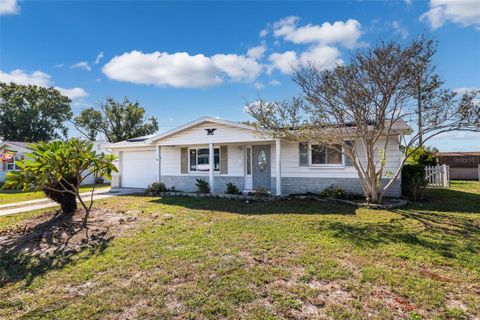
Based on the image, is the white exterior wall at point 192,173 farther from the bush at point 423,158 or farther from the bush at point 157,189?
the bush at point 423,158

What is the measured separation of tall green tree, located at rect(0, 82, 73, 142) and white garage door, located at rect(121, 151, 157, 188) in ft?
91.6

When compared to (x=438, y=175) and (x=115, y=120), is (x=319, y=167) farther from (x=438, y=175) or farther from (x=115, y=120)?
(x=115, y=120)

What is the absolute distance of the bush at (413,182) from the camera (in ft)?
33.9

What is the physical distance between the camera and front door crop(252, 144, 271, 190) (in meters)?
12.6

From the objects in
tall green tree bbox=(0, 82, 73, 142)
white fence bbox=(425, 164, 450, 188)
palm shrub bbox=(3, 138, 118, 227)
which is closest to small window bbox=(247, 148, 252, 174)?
palm shrub bbox=(3, 138, 118, 227)

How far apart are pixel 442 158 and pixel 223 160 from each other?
58.4 ft

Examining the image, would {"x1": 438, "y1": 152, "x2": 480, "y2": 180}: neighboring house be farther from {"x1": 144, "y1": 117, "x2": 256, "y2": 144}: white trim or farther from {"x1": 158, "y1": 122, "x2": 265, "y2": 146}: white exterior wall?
{"x1": 144, "y1": 117, "x2": 256, "y2": 144}: white trim

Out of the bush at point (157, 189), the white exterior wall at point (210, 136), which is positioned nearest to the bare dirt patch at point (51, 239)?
the bush at point (157, 189)

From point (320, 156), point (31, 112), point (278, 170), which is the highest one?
point (31, 112)

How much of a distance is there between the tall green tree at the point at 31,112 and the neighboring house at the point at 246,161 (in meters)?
31.4

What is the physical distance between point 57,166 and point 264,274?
5.95 meters

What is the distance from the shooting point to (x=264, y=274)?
157 inches

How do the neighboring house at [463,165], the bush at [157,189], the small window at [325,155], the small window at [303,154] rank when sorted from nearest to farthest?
1. the small window at [325,155]
2. the small window at [303,154]
3. the bush at [157,189]
4. the neighboring house at [463,165]

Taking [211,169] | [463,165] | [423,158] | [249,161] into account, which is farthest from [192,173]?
[463,165]
